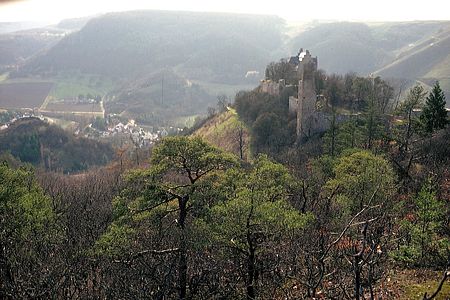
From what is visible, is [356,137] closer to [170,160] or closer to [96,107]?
[170,160]

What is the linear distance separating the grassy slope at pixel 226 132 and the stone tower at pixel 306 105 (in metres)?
8.59

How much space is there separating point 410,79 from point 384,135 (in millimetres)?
124053

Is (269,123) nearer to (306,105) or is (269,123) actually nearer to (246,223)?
(306,105)

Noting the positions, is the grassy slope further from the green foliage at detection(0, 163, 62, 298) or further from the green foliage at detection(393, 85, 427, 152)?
the green foliage at detection(0, 163, 62, 298)

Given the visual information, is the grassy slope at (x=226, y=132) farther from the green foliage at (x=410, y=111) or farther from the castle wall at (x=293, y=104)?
the green foliage at (x=410, y=111)

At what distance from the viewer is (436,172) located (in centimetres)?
3241

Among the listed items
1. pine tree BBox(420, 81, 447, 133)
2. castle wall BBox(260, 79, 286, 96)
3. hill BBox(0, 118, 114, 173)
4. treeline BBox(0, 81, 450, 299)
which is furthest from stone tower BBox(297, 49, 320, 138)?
hill BBox(0, 118, 114, 173)

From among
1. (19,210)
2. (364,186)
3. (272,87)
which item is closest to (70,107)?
(272,87)

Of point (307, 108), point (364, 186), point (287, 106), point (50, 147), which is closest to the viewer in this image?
point (364, 186)

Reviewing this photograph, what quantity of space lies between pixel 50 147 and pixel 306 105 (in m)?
Result: 74.7

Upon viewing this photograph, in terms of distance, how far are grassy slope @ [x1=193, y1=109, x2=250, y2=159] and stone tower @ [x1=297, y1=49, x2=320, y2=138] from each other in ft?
28.2

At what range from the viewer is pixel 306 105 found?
56.3 m

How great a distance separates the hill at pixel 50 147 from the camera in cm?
10475

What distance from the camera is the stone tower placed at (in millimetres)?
55594
